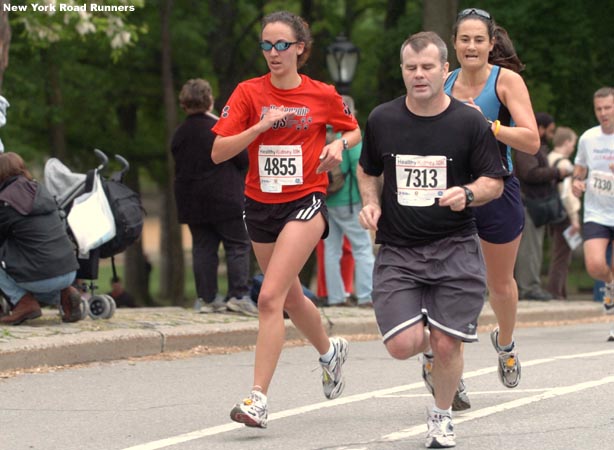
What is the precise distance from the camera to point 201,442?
6902 millimetres

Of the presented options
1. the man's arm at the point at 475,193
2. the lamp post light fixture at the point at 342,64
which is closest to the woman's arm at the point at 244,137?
the man's arm at the point at 475,193

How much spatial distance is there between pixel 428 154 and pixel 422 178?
4.4 inches

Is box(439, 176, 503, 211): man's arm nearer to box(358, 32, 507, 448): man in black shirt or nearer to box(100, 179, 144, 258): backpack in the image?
box(358, 32, 507, 448): man in black shirt

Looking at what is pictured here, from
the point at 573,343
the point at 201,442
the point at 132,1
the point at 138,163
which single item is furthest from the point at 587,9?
the point at 201,442

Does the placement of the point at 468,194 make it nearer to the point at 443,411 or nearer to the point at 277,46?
the point at 443,411

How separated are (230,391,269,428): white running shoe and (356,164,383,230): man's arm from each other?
3.29 feet

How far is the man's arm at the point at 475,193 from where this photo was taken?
6.40m

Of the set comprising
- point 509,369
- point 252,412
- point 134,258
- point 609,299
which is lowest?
point 134,258

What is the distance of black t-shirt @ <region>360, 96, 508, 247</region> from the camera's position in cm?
662

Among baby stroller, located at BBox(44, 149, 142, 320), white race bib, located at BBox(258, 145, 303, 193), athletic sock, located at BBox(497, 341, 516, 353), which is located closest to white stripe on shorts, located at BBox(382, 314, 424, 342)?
white race bib, located at BBox(258, 145, 303, 193)

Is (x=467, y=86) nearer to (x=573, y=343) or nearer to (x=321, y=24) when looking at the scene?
(x=573, y=343)

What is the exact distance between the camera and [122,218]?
39.4ft

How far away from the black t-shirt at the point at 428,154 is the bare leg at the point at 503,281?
1083 millimetres

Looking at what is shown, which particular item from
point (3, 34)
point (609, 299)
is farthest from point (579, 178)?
point (3, 34)
